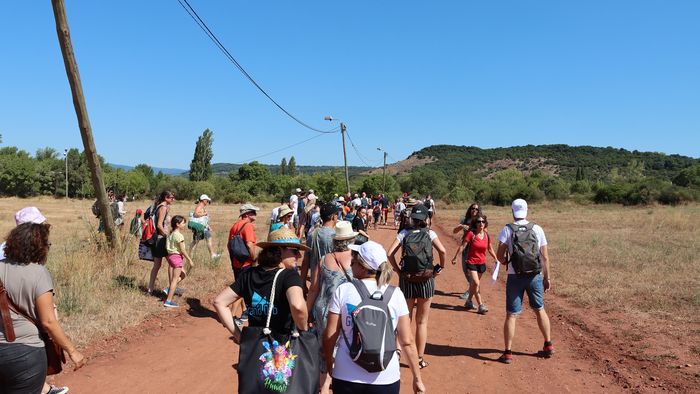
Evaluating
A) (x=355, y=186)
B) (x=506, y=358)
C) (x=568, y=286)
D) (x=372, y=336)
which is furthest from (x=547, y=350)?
(x=355, y=186)

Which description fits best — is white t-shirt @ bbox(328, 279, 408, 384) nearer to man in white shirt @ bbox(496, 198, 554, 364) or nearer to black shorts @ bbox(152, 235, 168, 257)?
man in white shirt @ bbox(496, 198, 554, 364)

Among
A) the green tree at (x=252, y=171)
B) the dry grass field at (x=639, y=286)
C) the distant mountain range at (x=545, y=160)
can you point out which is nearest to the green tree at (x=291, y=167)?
the distant mountain range at (x=545, y=160)

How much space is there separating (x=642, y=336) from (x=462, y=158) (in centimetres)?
18336

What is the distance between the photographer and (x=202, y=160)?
89875mm

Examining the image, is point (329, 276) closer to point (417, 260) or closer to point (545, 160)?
point (417, 260)

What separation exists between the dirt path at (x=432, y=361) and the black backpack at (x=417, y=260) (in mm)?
1153

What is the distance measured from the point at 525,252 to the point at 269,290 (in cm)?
375

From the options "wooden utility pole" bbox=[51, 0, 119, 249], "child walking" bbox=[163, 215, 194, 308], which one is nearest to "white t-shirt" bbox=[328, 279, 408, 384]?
"child walking" bbox=[163, 215, 194, 308]

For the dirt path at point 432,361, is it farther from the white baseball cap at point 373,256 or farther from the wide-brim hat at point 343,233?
the white baseball cap at point 373,256

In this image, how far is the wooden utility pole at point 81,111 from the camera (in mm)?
9180

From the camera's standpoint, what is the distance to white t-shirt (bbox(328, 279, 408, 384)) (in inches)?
132

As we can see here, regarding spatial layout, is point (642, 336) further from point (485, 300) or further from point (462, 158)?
point (462, 158)

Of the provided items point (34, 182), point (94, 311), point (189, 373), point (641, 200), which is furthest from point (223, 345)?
point (34, 182)

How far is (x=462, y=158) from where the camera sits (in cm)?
18662
